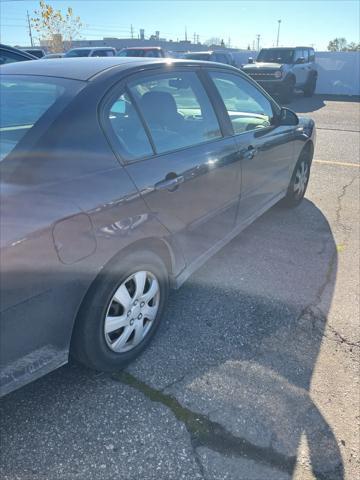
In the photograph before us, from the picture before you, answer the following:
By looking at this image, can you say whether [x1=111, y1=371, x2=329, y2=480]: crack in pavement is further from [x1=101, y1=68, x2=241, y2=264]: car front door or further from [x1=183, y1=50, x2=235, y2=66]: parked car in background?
[x1=183, y1=50, x2=235, y2=66]: parked car in background

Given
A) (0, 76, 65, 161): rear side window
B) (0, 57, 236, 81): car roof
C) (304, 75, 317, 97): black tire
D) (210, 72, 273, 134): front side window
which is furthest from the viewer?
(304, 75, 317, 97): black tire

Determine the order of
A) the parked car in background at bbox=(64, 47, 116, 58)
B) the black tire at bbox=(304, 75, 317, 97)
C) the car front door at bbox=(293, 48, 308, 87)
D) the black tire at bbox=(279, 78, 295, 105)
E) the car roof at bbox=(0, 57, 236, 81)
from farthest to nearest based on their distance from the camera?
the black tire at bbox=(304, 75, 317, 97), the car front door at bbox=(293, 48, 308, 87), the parked car in background at bbox=(64, 47, 116, 58), the black tire at bbox=(279, 78, 295, 105), the car roof at bbox=(0, 57, 236, 81)

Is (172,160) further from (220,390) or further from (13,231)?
(220,390)

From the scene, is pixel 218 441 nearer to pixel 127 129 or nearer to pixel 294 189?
pixel 127 129

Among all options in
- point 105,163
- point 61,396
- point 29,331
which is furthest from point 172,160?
point 61,396

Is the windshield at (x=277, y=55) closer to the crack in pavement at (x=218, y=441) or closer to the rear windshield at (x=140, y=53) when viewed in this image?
the rear windshield at (x=140, y=53)

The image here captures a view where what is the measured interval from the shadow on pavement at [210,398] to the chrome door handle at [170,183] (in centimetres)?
100

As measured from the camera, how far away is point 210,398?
7.41ft

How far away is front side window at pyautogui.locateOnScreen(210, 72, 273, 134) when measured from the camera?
3337mm

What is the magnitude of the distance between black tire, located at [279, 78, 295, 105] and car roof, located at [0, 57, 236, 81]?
14400 mm

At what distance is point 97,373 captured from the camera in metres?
2.40

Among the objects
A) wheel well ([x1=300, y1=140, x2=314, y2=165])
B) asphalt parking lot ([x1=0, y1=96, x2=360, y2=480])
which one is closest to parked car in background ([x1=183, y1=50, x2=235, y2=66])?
wheel well ([x1=300, y1=140, x2=314, y2=165])

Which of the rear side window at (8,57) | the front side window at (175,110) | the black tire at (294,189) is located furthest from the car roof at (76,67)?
the rear side window at (8,57)

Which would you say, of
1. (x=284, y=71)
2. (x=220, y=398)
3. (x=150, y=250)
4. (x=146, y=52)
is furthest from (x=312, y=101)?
(x=220, y=398)
